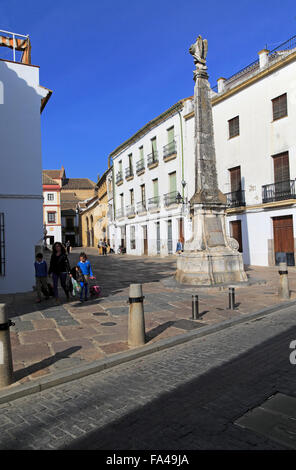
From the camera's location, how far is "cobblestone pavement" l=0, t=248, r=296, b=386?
15.4 feet

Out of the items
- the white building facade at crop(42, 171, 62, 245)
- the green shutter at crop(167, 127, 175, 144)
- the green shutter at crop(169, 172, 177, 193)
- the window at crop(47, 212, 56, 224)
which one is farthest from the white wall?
the window at crop(47, 212, 56, 224)

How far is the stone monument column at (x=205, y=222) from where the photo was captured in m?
10.8

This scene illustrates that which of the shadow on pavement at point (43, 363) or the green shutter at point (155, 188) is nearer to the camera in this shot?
the shadow on pavement at point (43, 363)

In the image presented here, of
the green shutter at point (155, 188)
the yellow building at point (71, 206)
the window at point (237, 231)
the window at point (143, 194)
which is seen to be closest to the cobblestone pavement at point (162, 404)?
the window at point (237, 231)

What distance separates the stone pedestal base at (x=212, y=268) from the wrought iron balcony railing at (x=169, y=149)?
15.5m

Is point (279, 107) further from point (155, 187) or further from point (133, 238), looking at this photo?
point (133, 238)

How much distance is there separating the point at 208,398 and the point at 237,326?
3.01m

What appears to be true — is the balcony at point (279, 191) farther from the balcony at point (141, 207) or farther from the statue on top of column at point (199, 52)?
the balcony at point (141, 207)

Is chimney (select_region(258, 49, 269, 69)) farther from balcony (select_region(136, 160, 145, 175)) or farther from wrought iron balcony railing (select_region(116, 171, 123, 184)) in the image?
wrought iron balcony railing (select_region(116, 171, 123, 184))

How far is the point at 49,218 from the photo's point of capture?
48.4 metres

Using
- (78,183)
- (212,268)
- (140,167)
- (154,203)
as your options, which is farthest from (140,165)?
(78,183)
